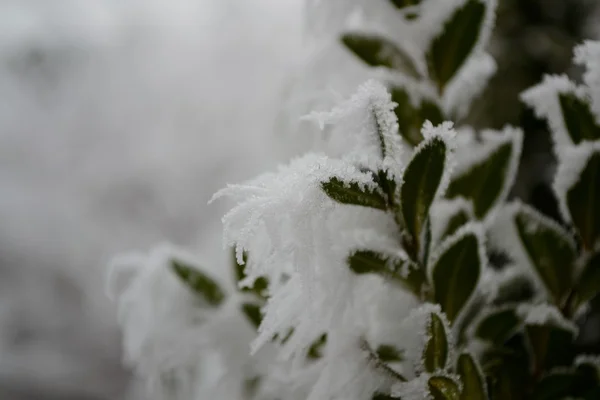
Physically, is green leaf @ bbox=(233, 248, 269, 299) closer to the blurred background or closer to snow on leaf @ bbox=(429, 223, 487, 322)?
snow on leaf @ bbox=(429, 223, 487, 322)

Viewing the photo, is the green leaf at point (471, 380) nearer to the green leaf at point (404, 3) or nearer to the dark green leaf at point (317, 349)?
the dark green leaf at point (317, 349)

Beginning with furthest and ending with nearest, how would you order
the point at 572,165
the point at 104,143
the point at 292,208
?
the point at 104,143
the point at 572,165
the point at 292,208

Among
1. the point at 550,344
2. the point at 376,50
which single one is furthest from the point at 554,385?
the point at 376,50

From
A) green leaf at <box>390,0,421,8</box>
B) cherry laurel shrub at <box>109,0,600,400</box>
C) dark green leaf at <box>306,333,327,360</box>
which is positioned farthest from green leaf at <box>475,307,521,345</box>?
green leaf at <box>390,0,421,8</box>

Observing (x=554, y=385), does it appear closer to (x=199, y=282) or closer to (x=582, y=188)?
(x=582, y=188)

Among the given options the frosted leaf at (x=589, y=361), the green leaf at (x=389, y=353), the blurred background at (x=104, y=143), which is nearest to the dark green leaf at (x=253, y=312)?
the green leaf at (x=389, y=353)

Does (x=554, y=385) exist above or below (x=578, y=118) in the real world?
below
